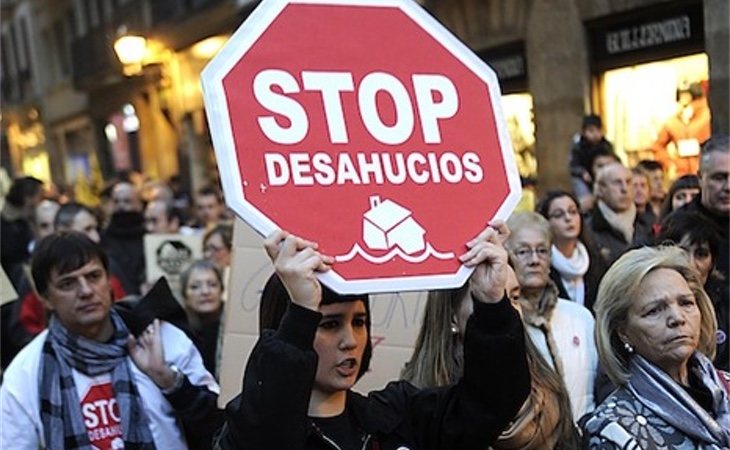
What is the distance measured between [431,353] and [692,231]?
1.70m

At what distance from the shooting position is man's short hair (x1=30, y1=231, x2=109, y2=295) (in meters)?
3.24

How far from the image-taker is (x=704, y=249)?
13.4ft

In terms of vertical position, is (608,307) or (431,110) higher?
(431,110)

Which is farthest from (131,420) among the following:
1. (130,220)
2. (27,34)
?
(27,34)

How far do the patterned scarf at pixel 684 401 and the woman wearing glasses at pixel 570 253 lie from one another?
6.62ft

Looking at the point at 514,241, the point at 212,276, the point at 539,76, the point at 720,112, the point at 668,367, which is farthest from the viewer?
the point at 539,76

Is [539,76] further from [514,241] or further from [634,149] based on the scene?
[514,241]

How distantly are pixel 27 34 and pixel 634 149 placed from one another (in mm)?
28011

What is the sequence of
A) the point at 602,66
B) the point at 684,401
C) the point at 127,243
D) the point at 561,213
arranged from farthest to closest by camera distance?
the point at 602,66
the point at 127,243
the point at 561,213
the point at 684,401

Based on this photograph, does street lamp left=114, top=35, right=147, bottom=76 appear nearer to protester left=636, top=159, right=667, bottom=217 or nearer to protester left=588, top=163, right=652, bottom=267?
protester left=636, top=159, right=667, bottom=217

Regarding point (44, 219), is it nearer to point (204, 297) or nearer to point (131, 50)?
point (204, 297)

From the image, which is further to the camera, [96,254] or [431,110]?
[96,254]

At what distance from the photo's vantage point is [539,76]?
11055 millimetres

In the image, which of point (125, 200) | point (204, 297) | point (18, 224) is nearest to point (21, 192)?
point (18, 224)
